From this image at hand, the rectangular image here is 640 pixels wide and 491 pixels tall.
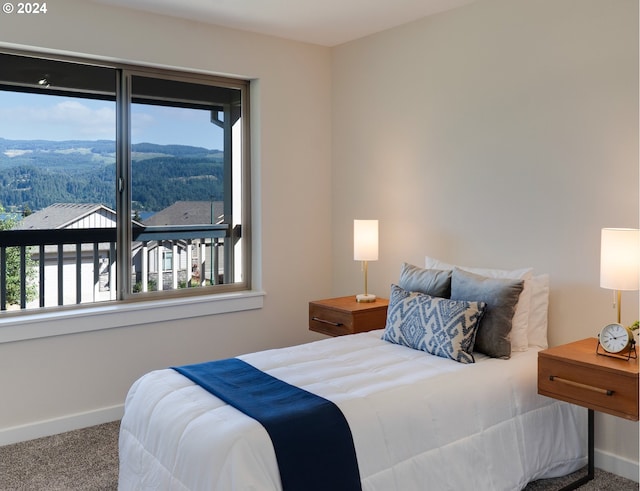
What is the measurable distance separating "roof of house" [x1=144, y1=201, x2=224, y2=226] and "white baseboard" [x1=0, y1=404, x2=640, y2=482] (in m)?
1.26

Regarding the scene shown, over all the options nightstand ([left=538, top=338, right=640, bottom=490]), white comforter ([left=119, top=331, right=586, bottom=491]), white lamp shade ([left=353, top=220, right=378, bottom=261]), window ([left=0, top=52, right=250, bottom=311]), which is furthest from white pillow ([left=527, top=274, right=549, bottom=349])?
window ([left=0, top=52, right=250, bottom=311])

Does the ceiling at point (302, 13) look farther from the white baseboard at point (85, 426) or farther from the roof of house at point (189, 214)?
the white baseboard at point (85, 426)

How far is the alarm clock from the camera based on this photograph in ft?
8.40

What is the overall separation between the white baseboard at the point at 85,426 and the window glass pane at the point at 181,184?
826 millimetres

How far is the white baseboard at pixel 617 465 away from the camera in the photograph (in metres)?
2.93

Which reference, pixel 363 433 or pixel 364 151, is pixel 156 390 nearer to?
pixel 363 433

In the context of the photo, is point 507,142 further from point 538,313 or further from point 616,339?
point 616,339

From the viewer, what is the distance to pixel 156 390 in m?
2.53

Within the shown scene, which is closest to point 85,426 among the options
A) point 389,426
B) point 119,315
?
point 119,315

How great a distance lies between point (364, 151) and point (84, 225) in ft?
6.68

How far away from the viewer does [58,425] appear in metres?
3.53

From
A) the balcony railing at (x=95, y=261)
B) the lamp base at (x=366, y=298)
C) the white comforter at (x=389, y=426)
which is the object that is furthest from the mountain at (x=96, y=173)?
the white comforter at (x=389, y=426)

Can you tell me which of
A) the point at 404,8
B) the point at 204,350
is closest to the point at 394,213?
the point at 404,8

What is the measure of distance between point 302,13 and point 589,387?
2769mm
